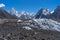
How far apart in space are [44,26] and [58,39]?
20.6 m

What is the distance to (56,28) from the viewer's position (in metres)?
63.9

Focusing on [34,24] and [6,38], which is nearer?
[6,38]

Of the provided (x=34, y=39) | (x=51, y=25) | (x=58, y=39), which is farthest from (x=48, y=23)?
(x=34, y=39)

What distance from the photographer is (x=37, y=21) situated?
2746 inches

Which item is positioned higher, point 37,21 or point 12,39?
point 37,21

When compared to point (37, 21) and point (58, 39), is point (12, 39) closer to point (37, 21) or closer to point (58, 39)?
point (58, 39)

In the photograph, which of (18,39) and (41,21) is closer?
(18,39)

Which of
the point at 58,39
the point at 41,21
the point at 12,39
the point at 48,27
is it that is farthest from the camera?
the point at 41,21

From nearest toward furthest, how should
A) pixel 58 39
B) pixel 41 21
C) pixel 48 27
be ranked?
pixel 58 39, pixel 48 27, pixel 41 21

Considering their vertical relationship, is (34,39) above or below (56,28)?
below

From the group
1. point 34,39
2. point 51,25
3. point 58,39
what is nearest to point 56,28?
point 51,25

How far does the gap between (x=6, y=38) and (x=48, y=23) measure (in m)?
30.7

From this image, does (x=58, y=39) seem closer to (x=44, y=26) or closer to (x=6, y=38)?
(x=6, y=38)

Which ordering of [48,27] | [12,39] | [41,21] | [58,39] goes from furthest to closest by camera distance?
[41,21]
[48,27]
[58,39]
[12,39]
